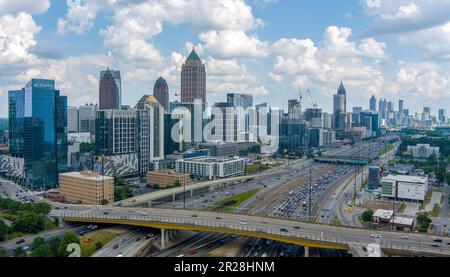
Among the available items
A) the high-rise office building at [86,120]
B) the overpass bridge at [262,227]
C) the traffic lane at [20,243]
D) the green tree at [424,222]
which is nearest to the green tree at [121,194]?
the overpass bridge at [262,227]

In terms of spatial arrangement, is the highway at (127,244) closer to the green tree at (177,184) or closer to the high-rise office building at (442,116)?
the green tree at (177,184)

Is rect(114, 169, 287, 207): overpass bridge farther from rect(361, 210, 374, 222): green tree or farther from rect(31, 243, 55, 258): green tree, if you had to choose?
rect(361, 210, 374, 222): green tree

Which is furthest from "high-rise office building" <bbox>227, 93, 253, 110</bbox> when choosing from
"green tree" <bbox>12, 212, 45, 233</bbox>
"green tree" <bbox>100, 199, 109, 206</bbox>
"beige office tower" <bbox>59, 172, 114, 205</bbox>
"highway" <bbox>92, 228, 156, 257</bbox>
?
"green tree" <bbox>12, 212, 45, 233</bbox>

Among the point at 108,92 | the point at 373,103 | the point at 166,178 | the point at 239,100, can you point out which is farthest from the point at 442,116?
the point at 166,178

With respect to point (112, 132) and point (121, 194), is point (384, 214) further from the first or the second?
point (112, 132)

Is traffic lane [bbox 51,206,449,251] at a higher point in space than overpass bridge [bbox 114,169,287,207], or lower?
higher
